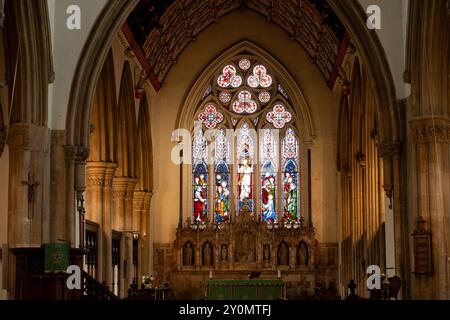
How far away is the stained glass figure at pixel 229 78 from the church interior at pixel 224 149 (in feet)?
0.15

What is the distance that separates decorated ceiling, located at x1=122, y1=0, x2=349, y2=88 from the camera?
23.4 meters

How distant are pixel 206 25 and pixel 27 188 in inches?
509

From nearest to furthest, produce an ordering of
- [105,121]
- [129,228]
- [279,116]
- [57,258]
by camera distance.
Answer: [57,258], [105,121], [129,228], [279,116]

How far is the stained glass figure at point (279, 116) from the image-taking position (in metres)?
28.1

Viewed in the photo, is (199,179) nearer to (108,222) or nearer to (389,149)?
(108,222)

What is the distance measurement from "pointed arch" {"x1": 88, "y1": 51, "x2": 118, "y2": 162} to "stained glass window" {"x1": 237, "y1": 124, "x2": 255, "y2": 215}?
6.38 m

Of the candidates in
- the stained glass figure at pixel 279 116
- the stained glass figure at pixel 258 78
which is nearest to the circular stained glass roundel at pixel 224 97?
the stained glass figure at pixel 258 78

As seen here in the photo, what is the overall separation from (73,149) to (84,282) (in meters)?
2.91

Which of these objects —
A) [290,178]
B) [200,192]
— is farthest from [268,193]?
[200,192]

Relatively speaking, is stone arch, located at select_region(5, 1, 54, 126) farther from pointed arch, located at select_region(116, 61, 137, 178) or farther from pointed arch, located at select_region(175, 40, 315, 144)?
pointed arch, located at select_region(175, 40, 315, 144)

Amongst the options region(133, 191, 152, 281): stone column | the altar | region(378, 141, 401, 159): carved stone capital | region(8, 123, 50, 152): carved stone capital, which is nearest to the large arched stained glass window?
region(133, 191, 152, 281): stone column

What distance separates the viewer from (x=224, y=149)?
2806 centimetres

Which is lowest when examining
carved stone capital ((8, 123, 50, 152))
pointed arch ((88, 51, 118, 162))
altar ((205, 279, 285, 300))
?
altar ((205, 279, 285, 300))
